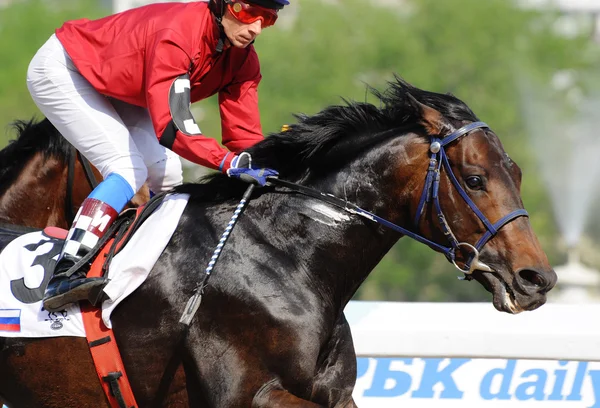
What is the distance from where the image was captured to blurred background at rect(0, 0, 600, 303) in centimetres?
2725

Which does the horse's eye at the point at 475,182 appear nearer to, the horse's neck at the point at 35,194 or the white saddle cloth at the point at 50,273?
the white saddle cloth at the point at 50,273

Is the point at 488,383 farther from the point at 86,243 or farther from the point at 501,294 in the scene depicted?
the point at 86,243

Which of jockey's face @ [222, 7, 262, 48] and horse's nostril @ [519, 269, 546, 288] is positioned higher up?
jockey's face @ [222, 7, 262, 48]

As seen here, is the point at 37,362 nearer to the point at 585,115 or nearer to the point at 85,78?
the point at 85,78

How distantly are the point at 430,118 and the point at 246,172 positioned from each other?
77cm

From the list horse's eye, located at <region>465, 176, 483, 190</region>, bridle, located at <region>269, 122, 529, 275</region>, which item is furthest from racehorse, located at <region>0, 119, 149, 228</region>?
horse's eye, located at <region>465, 176, 483, 190</region>

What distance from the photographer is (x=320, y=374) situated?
153 inches

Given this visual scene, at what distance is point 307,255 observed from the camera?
3.96m

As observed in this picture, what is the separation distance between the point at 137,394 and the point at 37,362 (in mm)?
456

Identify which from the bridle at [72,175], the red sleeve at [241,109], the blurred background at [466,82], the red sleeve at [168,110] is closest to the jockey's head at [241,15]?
the red sleeve at [168,110]

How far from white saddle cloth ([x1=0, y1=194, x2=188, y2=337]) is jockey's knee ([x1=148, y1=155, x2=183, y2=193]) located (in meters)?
0.50

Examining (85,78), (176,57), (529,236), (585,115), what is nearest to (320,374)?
(529,236)

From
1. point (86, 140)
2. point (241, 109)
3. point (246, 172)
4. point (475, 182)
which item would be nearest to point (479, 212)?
point (475, 182)

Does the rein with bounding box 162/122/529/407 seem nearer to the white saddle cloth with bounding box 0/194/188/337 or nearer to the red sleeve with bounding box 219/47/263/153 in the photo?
the white saddle cloth with bounding box 0/194/188/337
